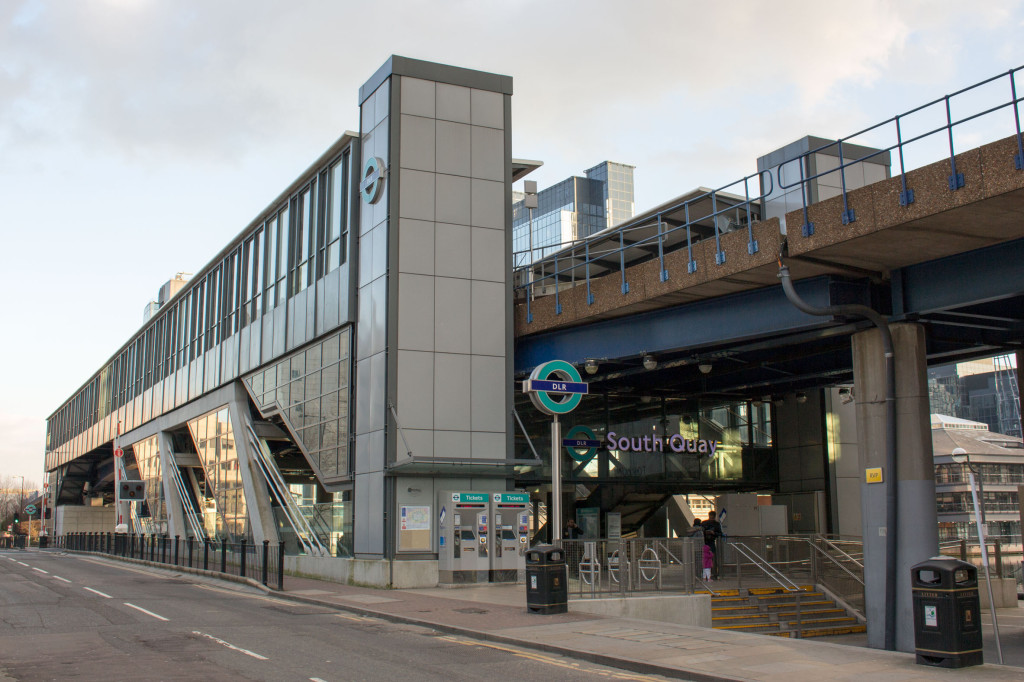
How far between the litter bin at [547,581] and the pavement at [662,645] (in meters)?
0.20

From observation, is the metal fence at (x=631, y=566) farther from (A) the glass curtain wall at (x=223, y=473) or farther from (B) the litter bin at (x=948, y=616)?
(A) the glass curtain wall at (x=223, y=473)

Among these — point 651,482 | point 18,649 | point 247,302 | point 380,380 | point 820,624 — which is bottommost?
point 820,624

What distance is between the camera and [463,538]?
24625 mm

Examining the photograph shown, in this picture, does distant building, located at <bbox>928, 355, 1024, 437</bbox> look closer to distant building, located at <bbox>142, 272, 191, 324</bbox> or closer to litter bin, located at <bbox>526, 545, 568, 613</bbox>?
distant building, located at <bbox>142, 272, 191, 324</bbox>

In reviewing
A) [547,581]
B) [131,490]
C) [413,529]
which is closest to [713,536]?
[413,529]

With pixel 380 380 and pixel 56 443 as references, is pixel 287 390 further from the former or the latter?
pixel 56 443

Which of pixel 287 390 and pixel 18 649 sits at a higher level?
pixel 287 390

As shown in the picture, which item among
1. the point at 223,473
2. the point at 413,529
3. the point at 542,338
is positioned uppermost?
the point at 542,338

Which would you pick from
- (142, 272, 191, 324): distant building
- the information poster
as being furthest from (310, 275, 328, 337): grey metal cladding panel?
(142, 272, 191, 324): distant building

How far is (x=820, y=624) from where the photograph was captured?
75.2 ft

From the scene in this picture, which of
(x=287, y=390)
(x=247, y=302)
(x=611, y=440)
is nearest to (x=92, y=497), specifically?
(x=247, y=302)

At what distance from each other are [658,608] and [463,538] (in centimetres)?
623

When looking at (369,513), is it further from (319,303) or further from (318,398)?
(319,303)

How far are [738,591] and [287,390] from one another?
1748 centimetres
